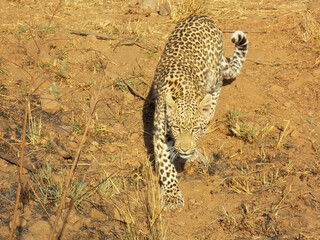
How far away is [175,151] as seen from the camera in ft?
18.4

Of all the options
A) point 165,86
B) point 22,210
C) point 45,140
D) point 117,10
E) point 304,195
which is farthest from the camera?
point 117,10

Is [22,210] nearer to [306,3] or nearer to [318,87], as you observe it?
[318,87]

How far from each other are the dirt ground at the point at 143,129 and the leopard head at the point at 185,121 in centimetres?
49

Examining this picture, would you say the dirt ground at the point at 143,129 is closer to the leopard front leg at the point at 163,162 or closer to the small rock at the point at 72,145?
the small rock at the point at 72,145

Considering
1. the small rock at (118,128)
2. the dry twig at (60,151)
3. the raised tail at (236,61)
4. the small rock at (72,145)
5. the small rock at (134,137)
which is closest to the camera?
the dry twig at (60,151)

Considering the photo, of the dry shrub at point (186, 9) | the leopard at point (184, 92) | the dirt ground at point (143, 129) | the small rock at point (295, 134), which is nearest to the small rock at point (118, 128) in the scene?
the dirt ground at point (143, 129)

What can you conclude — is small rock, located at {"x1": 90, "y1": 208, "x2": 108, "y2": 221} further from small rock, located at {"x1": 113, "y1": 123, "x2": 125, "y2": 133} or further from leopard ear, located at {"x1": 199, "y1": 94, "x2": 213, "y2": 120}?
small rock, located at {"x1": 113, "y1": 123, "x2": 125, "y2": 133}

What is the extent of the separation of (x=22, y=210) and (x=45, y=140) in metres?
1.52

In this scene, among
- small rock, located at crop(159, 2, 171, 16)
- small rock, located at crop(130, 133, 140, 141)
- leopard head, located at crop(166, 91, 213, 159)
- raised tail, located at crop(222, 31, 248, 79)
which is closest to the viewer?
leopard head, located at crop(166, 91, 213, 159)

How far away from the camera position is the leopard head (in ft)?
16.6

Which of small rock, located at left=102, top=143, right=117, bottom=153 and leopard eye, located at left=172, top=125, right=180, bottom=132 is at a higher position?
leopard eye, located at left=172, top=125, right=180, bottom=132

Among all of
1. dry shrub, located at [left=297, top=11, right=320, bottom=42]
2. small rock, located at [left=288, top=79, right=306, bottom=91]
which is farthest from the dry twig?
dry shrub, located at [left=297, top=11, right=320, bottom=42]

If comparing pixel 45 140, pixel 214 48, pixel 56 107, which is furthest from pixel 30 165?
pixel 214 48

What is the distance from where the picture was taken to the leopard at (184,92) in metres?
5.17
